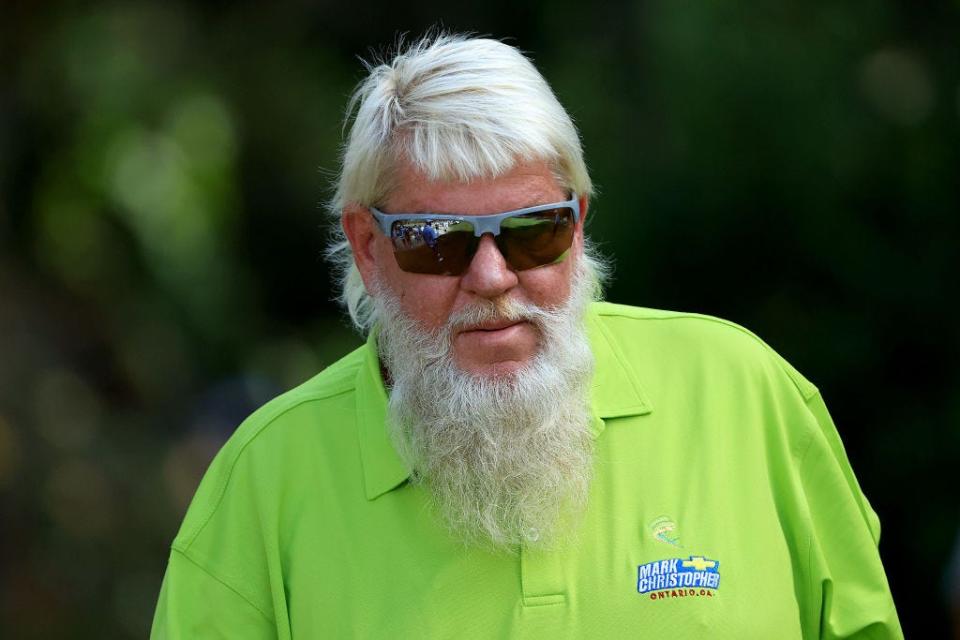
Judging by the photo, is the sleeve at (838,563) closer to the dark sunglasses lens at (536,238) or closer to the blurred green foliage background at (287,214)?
the dark sunglasses lens at (536,238)

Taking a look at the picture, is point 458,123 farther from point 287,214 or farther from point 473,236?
point 287,214

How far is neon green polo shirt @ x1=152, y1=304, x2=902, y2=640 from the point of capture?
208 cm

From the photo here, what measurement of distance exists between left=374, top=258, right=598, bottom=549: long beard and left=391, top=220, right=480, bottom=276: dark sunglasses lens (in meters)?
0.09

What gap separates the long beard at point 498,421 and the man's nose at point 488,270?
0.03m

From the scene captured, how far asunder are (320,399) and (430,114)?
560 millimetres

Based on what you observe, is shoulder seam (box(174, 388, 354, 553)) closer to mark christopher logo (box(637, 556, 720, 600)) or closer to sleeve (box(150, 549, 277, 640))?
sleeve (box(150, 549, 277, 640))

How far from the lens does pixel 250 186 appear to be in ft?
18.7

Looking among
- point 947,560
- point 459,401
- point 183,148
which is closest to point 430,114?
point 459,401

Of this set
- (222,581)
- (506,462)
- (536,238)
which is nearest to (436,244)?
(536,238)

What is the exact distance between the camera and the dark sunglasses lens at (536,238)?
2150 millimetres

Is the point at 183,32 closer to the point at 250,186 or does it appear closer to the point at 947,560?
the point at 250,186

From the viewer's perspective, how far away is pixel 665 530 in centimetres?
213

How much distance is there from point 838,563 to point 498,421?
0.65 m

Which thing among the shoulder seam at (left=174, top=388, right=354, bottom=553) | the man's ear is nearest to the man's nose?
the man's ear
